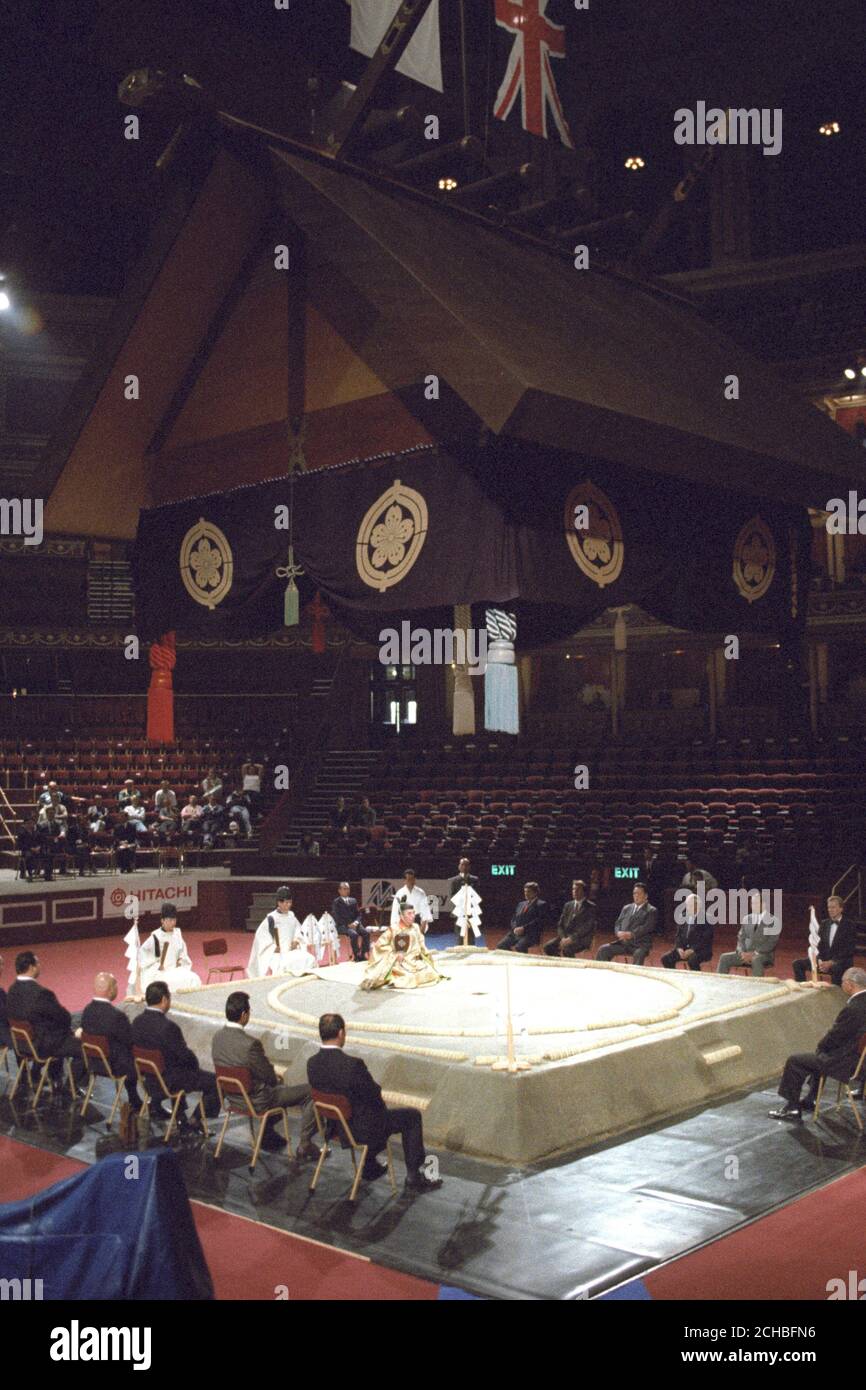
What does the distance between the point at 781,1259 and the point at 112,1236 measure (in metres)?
2.55

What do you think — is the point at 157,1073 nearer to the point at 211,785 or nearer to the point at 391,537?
the point at 391,537

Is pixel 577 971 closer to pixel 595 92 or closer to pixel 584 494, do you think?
pixel 584 494

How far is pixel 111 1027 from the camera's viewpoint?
615 centimetres

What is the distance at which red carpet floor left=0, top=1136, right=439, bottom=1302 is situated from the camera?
410 cm

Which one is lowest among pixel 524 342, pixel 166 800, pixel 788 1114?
pixel 788 1114

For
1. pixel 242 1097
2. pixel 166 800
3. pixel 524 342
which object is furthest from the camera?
pixel 166 800

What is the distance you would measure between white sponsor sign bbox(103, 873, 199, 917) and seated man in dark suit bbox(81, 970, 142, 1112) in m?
7.42

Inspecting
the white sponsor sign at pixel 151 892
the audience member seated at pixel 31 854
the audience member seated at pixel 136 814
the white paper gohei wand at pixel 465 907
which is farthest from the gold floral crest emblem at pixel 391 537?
the audience member seated at pixel 136 814

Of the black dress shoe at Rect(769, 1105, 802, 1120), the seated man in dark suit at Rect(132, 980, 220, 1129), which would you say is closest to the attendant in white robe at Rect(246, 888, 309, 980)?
the seated man in dark suit at Rect(132, 980, 220, 1129)

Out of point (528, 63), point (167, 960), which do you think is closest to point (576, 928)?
point (167, 960)

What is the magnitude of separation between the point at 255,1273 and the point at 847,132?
19604 millimetres

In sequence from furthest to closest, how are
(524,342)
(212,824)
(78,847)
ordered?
(212,824), (78,847), (524,342)

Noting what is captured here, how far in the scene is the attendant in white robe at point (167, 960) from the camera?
27.1 feet

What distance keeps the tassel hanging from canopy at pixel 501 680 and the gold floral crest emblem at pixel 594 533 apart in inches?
20.3
